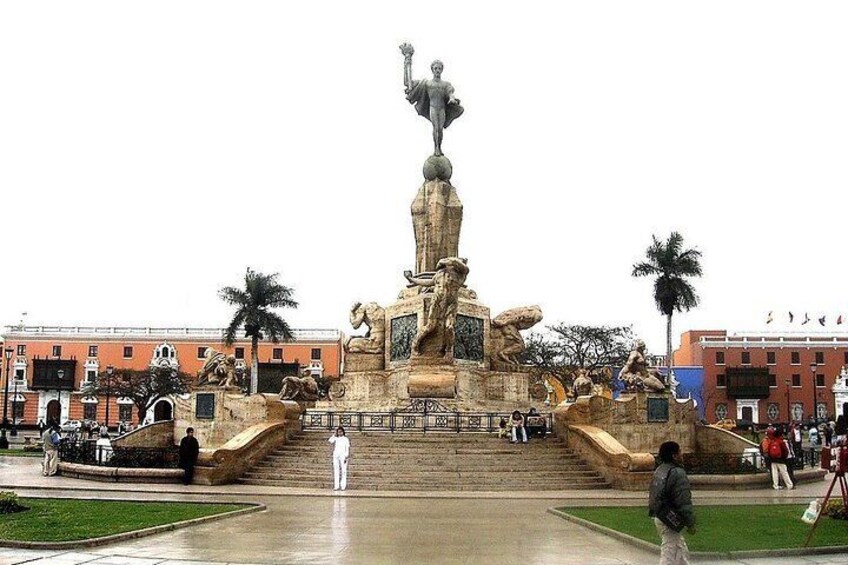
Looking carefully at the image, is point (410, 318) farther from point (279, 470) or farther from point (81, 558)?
point (81, 558)

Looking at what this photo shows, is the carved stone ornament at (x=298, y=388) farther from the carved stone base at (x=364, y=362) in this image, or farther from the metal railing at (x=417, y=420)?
the metal railing at (x=417, y=420)

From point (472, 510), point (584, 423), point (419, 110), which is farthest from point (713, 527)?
point (419, 110)

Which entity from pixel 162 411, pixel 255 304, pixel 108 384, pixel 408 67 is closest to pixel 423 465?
pixel 408 67

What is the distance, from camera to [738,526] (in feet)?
44.4

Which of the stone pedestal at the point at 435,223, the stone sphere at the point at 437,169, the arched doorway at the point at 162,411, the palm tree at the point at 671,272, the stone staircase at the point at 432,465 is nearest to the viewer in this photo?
the stone staircase at the point at 432,465

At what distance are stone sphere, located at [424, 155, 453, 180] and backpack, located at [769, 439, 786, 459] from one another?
16.5 meters

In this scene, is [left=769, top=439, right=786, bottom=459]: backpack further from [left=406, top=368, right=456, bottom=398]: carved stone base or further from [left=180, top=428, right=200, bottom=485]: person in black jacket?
[left=180, top=428, right=200, bottom=485]: person in black jacket

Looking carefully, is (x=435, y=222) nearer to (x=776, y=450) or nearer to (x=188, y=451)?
(x=188, y=451)

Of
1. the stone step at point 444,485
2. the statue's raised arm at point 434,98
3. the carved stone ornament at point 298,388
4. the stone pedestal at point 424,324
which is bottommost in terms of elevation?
the stone step at point 444,485

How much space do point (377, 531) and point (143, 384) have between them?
2515 inches

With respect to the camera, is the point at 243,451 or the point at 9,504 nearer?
the point at 9,504

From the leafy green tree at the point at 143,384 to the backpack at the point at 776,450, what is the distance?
55.7 metres

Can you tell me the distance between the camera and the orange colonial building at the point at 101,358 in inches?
3307

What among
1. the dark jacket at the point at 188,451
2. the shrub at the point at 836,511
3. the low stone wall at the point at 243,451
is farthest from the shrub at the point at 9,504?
the shrub at the point at 836,511
